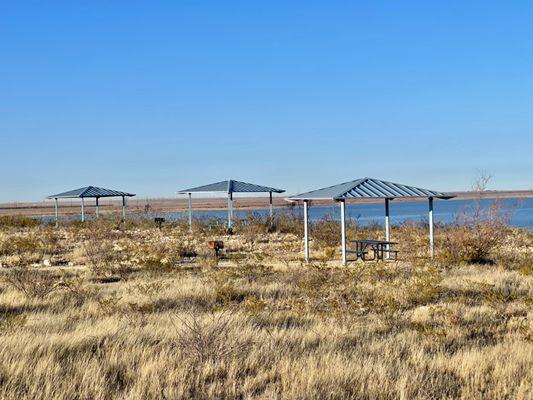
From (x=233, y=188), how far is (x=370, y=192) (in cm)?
1365

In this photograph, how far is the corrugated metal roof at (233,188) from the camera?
30.1 metres

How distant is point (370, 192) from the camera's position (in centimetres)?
1716

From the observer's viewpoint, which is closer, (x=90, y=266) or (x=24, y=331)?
(x=24, y=331)

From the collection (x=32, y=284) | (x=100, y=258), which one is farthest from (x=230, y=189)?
(x=32, y=284)

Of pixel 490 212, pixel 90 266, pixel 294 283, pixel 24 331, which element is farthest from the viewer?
pixel 490 212

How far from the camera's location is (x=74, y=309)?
31.6 ft

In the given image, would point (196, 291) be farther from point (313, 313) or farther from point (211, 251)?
point (211, 251)

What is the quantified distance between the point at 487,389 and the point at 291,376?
5.34 feet

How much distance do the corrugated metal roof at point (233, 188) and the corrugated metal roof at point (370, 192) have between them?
11124mm

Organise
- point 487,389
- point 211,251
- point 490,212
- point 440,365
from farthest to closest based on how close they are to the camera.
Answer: point 211,251
point 490,212
point 440,365
point 487,389

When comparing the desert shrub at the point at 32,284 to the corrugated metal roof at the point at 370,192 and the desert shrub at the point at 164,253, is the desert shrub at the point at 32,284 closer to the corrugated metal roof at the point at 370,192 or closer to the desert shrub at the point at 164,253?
the desert shrub at the point at 164,253

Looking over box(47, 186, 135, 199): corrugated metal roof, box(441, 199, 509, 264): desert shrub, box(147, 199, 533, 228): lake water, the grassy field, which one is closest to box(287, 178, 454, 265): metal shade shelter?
box(441, 199, 509, 264): desert shrub

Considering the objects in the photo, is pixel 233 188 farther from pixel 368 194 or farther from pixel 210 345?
pixel 210 345

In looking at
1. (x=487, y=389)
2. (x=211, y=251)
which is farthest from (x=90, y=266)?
(x=487, y=389)
